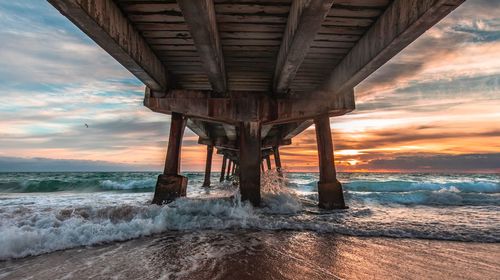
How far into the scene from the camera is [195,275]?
2875mm

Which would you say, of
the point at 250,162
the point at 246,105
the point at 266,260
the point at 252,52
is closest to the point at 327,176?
the point at 250,162

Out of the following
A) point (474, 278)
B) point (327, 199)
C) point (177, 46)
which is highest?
point (177, 46)

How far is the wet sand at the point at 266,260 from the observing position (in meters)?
2.97

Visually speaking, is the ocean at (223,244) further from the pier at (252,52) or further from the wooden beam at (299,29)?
the wooden beam at (299,29)

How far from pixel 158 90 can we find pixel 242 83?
1992 mm

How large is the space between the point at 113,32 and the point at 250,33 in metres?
1.98

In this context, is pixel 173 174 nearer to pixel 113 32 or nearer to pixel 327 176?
pixel 327 176

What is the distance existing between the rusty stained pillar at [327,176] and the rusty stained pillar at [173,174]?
332 centimetres

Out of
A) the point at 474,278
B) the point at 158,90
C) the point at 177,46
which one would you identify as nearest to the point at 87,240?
the point at 177,46

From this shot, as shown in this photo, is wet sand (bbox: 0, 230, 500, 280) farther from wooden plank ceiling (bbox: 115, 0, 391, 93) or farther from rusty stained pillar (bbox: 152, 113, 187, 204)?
wooden plank ceiling (bbox: 115, 0, 391, 93)

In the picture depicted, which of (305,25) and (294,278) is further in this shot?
(305,25)

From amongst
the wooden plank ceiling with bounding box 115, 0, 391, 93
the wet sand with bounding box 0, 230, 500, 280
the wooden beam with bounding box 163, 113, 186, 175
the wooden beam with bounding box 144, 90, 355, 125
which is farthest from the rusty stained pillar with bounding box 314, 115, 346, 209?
the wooden beam with bounding box 163, 113, 186, 175

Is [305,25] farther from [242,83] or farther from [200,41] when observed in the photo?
[242,83]

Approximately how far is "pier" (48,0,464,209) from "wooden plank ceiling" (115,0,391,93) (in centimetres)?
2
